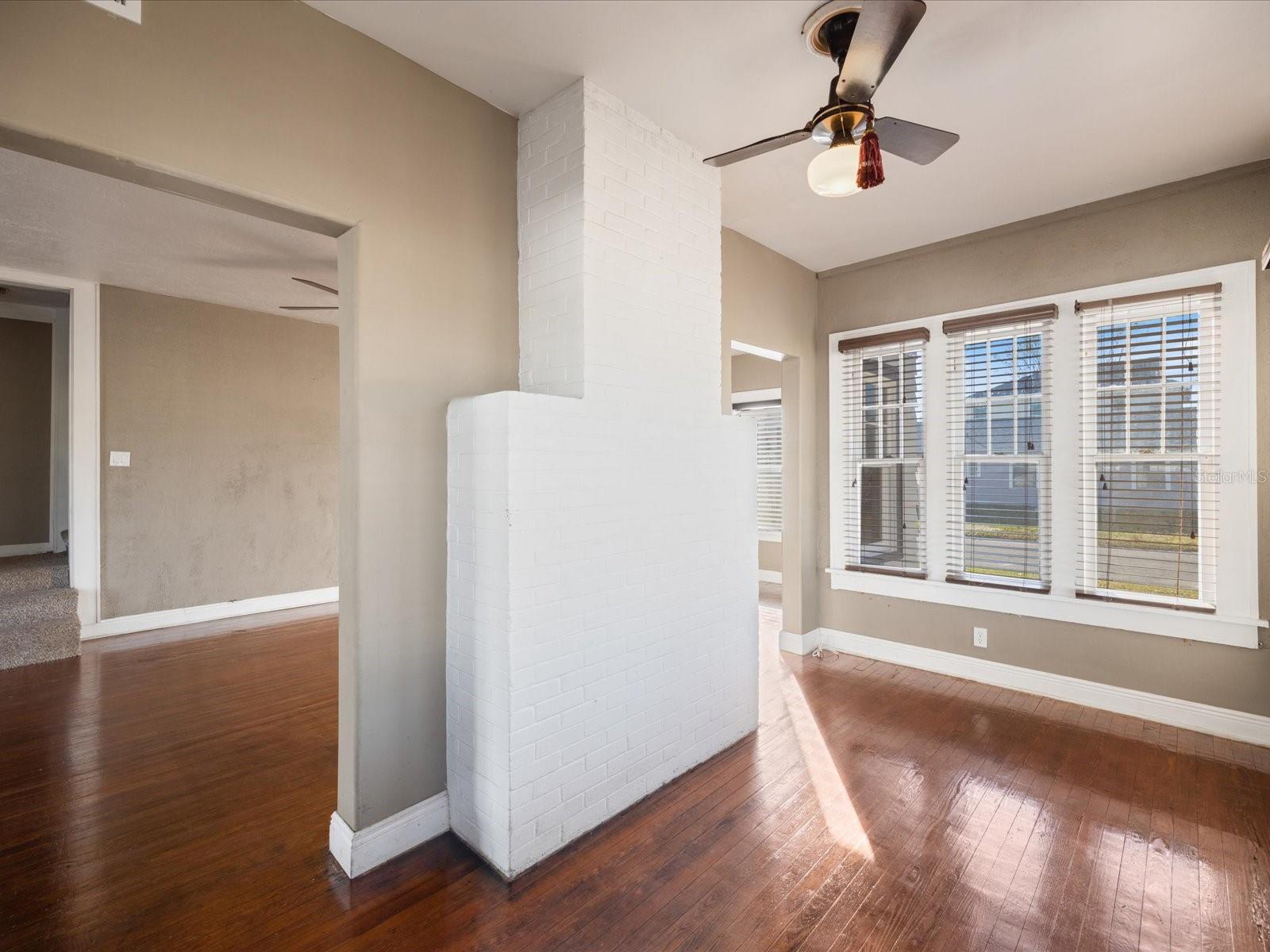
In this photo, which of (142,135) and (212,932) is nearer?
(142,135)

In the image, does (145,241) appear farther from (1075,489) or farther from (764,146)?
(1075,489)

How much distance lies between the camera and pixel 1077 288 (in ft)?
11.6

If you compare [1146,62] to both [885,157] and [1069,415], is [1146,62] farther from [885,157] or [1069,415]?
[1069,415]

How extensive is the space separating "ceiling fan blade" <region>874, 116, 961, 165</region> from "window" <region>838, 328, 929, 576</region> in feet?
7.00

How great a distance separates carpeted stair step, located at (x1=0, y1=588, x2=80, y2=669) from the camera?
13.4 feet

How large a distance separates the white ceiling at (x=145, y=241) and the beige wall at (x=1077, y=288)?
12.5ft

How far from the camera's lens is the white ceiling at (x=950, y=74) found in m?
2.04

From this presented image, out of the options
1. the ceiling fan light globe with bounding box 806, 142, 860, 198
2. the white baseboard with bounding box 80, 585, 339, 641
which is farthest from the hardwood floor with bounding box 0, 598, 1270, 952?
the ceiling fan light globe with bounding box 806, 142, 860, 198

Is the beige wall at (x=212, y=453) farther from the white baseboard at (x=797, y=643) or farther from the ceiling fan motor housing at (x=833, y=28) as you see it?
the ceiling fan motor housing at (x=833, y=28)

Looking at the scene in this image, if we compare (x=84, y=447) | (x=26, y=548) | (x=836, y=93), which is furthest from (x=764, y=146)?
(x=26, y=548)

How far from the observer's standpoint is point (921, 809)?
245cm

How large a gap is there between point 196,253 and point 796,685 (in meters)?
4.94

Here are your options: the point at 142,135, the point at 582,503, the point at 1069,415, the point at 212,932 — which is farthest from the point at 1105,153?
the point at 212,932

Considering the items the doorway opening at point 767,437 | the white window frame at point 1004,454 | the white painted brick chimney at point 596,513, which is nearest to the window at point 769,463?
the doorway opening at point 767,437
